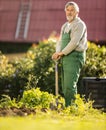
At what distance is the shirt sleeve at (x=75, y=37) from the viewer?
9.72 metres

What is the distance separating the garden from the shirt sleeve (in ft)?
2.47

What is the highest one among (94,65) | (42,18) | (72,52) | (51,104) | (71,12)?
(42,18)

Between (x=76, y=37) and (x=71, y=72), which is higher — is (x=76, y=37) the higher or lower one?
the higher one

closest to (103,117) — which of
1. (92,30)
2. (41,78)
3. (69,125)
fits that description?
(69,125)

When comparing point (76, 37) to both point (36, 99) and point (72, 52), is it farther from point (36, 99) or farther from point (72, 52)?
point (36, 99)

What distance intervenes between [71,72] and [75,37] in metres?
0.57

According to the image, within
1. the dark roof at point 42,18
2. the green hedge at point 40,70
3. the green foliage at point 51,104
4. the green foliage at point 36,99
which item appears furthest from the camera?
the dark roof at point 42,18

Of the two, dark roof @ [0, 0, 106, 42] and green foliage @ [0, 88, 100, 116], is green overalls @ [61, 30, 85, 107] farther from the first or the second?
dark roof @ [0, 0, 106, 42]

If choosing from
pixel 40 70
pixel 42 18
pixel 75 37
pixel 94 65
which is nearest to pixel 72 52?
pixel 75 37

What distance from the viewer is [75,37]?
975cm

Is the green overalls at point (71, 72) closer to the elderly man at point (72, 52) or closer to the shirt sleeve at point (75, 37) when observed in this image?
the elderly man at point (72, 52)

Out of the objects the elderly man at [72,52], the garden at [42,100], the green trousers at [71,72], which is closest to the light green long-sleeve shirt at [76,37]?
the elderly man at [72,52]

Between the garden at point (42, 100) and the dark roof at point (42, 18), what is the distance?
9.62 meters

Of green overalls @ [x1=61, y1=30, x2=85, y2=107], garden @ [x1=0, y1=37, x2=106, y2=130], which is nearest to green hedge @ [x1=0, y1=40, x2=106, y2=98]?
garden @ [x1=0, y1=37, x2=106, y2=130]
